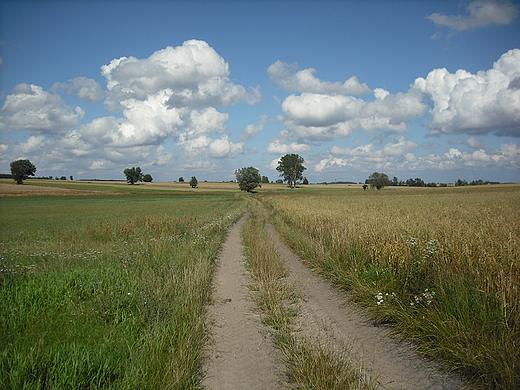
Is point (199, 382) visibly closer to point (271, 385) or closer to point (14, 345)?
point (271, 385)

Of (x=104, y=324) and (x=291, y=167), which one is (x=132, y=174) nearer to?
(x=291, y=167)

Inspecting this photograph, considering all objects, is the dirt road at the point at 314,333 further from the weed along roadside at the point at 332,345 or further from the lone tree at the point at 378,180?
the lone tree at the point at 378,180

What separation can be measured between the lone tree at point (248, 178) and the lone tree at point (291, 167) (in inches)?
894

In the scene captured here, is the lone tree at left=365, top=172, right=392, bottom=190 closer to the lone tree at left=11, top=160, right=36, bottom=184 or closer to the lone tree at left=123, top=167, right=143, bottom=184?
the lone tree at left=123, top=167, right=143, bottom=184

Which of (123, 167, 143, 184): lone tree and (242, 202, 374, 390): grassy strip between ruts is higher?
(123, 167, 143, 184): lone tree

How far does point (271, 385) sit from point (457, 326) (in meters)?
2.96

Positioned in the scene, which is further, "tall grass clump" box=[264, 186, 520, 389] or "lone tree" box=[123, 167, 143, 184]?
"lone tree" box=[123, 167, 143, 184]

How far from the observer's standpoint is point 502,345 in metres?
4.06

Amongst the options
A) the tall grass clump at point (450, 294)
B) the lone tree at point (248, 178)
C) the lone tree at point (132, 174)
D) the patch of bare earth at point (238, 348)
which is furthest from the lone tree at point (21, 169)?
the tall grass clump at point (450, 294)

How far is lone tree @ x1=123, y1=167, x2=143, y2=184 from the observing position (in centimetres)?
14688

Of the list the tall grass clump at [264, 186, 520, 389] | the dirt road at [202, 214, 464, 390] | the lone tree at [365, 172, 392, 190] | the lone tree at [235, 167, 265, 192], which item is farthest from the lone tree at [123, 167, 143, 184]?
the tall grass clump at [264, 186, 520, 389]

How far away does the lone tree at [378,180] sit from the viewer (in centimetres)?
11981

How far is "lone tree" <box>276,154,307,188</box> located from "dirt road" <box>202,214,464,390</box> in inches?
5168

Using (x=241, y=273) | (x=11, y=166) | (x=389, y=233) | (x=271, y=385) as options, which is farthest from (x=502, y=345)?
(x=11, y=166)
